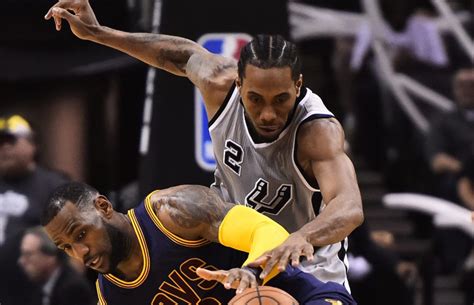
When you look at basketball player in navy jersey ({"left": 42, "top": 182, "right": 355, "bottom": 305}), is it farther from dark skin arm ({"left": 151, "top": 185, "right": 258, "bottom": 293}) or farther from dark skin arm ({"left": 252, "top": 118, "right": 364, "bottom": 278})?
dark skin arm ({"left": 252, "top": 118, "right": 364, "bottom": 278})

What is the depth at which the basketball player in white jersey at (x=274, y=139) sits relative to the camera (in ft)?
19.5

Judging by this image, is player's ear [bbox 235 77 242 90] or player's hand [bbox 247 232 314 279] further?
player's ear [bbox 235 77 242 90]

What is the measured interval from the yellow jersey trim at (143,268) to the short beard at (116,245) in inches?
2.5

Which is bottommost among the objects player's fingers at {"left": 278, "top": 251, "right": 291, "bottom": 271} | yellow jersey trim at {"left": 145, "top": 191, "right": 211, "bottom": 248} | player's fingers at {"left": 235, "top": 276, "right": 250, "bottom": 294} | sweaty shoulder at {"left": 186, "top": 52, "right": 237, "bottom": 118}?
yellow jersey trim at {"left": 145, "top": 191, "right": 211, "bottom": 248}

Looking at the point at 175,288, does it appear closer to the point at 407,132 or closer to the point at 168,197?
the point at 168,197

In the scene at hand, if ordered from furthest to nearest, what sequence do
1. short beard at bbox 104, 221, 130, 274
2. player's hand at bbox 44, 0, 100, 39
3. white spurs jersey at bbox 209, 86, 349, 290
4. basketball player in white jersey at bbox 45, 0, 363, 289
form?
player's hand at bbox 44, 0, 100, 39, white spurs jersey at bbox 209, 86, 349, 290, short beard at bbox 104, 221, 130, 274, basketball player in white jersey at bbox 45, 0, 363, 289

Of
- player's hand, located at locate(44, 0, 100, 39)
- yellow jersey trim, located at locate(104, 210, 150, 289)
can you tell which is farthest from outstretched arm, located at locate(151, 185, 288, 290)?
player's hand, located at locate(44, 0, 100, 39)

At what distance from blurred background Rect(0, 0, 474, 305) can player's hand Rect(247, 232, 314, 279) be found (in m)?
3.03

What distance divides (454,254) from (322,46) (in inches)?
95.7

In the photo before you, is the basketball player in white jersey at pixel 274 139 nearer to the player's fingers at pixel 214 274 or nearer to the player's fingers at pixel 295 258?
the player's fingers at pixel 295 258

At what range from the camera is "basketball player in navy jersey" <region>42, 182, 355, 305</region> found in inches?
236

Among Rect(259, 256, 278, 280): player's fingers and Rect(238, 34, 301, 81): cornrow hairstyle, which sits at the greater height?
Rect(238, 34, 301, 81): cornrow hairstyle

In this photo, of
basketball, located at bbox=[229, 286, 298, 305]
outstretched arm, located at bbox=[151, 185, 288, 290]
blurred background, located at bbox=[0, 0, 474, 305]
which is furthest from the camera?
blurred background, located at bbox=[0, 0, 474, 305]

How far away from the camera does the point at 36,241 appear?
30.0ft
